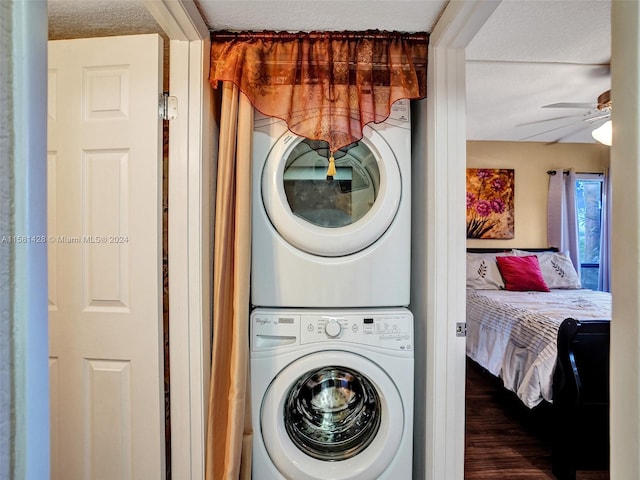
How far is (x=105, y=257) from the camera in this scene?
1.30 metres

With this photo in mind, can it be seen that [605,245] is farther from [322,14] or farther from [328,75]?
[322,14]

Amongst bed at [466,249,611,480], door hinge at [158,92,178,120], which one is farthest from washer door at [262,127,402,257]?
bed at [466,249,611,480]

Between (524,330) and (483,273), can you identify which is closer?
(524,330)

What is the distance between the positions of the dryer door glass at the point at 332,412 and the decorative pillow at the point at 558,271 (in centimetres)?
307

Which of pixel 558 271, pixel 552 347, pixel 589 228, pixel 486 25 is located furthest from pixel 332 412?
pixel 589 228

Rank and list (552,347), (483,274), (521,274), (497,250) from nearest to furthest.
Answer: (552,347) < (521,274) < (483,274) < (497,250)

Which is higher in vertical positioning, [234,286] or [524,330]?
[234,286]

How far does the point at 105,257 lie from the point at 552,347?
229 cm

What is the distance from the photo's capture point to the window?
13.9ft

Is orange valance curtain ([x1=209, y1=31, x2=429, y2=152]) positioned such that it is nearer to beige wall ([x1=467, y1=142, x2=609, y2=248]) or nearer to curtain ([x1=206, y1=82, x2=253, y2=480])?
curtain ([x1=206, y1=82, x2=253, y2=480])

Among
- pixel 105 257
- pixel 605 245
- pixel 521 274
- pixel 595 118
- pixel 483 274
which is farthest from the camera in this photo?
pixel 605 245

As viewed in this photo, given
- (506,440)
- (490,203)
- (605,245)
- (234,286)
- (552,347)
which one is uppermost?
(490,203)

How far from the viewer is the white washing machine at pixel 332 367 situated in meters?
1.34

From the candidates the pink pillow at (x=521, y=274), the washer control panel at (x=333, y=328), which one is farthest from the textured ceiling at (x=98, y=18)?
the pink pillow at (x=521, y=274)
